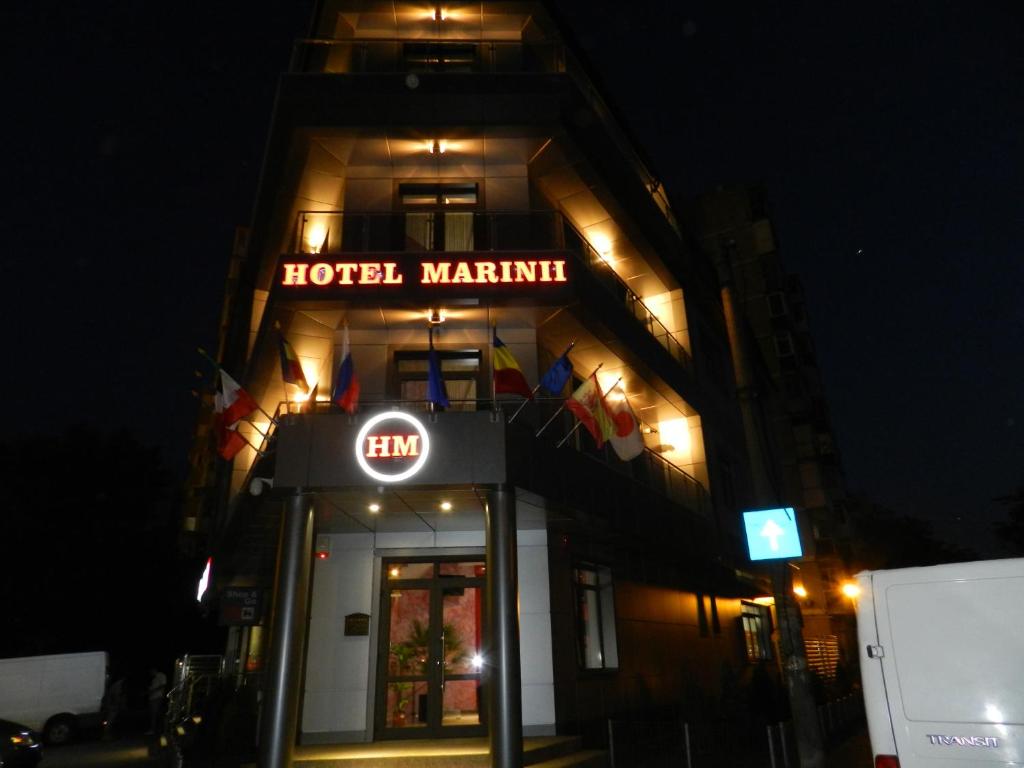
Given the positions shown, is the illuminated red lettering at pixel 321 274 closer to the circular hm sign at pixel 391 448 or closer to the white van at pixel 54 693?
the circular hm sign at pixel 391 448

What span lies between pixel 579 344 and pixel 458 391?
3.27 m

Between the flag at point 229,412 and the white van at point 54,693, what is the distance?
15.0 meters

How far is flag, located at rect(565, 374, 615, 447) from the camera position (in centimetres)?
1237

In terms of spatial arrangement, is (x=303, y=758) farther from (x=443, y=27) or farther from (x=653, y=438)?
(x=443, y=27)

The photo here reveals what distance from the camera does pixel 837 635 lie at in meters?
37.4

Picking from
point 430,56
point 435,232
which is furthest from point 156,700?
point 430,56

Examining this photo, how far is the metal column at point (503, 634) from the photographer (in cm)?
978

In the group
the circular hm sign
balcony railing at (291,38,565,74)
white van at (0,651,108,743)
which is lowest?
white van at (0,651,108,743)

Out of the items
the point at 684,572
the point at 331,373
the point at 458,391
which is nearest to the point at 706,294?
the point at 684,572

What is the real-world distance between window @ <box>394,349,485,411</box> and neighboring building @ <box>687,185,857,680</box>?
2726cm

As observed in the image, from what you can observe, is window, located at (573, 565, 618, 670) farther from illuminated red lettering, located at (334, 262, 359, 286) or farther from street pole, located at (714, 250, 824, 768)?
illuminated red lettering, located at (334, 262, 359, 286)

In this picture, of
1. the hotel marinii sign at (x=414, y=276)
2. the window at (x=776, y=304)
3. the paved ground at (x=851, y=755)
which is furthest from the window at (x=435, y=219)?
the window at (x=776, y=304)

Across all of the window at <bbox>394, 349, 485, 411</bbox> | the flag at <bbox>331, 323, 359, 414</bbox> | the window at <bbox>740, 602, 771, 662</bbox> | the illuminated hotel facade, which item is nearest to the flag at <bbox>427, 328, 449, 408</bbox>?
the illuminated hotel facade

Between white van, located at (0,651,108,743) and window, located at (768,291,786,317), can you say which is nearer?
white van, located at (0,651,108,743)
